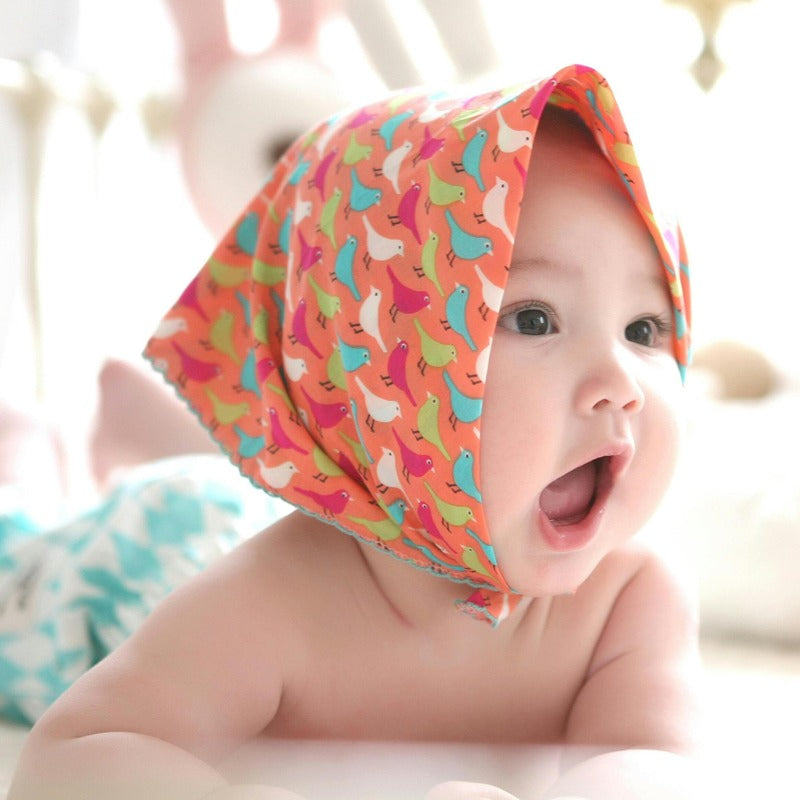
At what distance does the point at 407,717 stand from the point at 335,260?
290mm

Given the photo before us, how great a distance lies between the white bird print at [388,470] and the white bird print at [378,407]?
20 millimetres

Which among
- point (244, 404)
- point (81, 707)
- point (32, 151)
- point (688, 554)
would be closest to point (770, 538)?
point (688, 554)

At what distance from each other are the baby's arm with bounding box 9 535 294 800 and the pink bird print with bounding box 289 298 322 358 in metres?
0.13

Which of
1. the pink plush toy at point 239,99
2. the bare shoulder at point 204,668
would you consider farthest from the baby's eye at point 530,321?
the pink plush toy at point 239,99

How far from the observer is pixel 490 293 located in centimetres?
65

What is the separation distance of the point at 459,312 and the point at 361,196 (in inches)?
4.5

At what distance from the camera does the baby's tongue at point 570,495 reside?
2.30 ft

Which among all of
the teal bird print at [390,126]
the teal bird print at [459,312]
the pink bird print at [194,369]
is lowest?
the pink bird print at [194,369]

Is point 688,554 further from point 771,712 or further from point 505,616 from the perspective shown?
point 505,616

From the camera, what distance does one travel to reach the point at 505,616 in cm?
72

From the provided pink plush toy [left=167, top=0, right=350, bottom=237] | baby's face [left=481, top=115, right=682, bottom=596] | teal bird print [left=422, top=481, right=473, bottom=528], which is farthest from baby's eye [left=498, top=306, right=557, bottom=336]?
pink plush toy [left=167, top=0, right=350, bottom=237]

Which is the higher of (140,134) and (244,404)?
(140,134)

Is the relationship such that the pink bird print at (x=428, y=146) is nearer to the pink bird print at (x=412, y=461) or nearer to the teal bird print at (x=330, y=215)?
the teal bird print at (x=330, y=215)

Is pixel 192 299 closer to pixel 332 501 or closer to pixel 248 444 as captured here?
pixel 248 444
